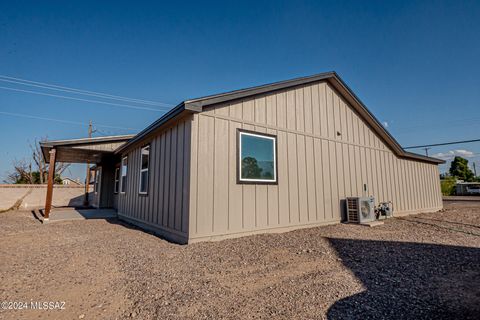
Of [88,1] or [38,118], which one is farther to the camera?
[38,118]

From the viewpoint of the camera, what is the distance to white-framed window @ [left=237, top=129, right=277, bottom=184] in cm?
526

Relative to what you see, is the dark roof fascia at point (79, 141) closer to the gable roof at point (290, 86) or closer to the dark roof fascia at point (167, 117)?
the gable roof at point (290, 86)

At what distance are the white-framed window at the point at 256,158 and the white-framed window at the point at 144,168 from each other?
10.4 ft

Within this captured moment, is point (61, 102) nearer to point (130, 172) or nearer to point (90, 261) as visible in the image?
point (130, 172)

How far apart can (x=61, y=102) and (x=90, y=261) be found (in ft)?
53.1

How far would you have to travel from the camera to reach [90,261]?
3.61 meters

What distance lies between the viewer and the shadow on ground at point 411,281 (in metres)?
2.04

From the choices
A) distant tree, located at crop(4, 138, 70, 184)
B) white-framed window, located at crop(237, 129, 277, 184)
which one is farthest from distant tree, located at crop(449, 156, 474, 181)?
distant tree, located at crop(4, 138, 70, 184)

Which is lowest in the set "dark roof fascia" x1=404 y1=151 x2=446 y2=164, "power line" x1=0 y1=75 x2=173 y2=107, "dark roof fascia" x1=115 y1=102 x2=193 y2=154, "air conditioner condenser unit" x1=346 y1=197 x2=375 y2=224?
"air conditioner condenser unit" x1=346 y1=197 x2=375 y2=224

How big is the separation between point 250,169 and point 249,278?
2.79 metres

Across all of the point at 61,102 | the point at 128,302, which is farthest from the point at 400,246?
the point at 61,102

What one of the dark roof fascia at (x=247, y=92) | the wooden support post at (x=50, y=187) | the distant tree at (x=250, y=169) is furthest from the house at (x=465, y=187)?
the wooden support post at (x=50, y=187)

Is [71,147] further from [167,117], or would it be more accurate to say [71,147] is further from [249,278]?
[249,278]

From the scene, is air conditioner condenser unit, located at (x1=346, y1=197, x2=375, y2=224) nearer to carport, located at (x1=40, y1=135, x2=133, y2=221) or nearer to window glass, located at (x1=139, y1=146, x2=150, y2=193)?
window glass, located at (x1=139, y1=146, x2=150, y2=193)
